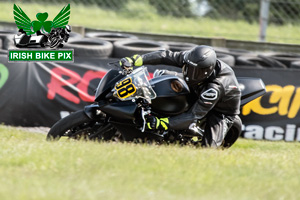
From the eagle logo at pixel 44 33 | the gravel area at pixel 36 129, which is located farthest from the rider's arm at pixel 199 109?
the eagle logo at pixel 44 33

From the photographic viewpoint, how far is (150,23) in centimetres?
1453

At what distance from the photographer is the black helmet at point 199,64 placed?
5.39 metres

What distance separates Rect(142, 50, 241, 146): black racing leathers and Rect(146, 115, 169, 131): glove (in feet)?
0.21

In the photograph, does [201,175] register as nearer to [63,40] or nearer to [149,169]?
[149,169]

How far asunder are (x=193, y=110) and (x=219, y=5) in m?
9.37

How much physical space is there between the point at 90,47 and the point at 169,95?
11.7 feet

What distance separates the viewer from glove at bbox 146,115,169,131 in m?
5.46

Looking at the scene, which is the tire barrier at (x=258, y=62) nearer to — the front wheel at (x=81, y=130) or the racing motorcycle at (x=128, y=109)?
the racing motorcycle at (x=128, y=109)

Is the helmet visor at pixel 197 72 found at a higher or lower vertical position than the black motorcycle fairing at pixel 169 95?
higher

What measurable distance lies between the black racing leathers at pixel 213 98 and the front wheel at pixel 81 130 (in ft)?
2.68

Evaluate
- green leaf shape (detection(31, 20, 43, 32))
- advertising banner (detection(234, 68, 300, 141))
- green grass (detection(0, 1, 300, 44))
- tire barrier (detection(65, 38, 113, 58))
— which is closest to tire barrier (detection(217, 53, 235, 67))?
advertising banner (detection(234, 68, 300, 141))

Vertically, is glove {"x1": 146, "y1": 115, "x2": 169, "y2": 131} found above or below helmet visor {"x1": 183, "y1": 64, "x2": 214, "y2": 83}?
below

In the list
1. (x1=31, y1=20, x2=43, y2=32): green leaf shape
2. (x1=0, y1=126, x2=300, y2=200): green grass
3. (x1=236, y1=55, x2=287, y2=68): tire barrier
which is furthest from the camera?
(x1=236, y1=55, x2=287, y2=68): tire barrier

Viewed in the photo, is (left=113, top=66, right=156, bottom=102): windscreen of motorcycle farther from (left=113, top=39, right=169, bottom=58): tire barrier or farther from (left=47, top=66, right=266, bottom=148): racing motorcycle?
(left=113, top=39, right=169, bottom=58): tire barrier
